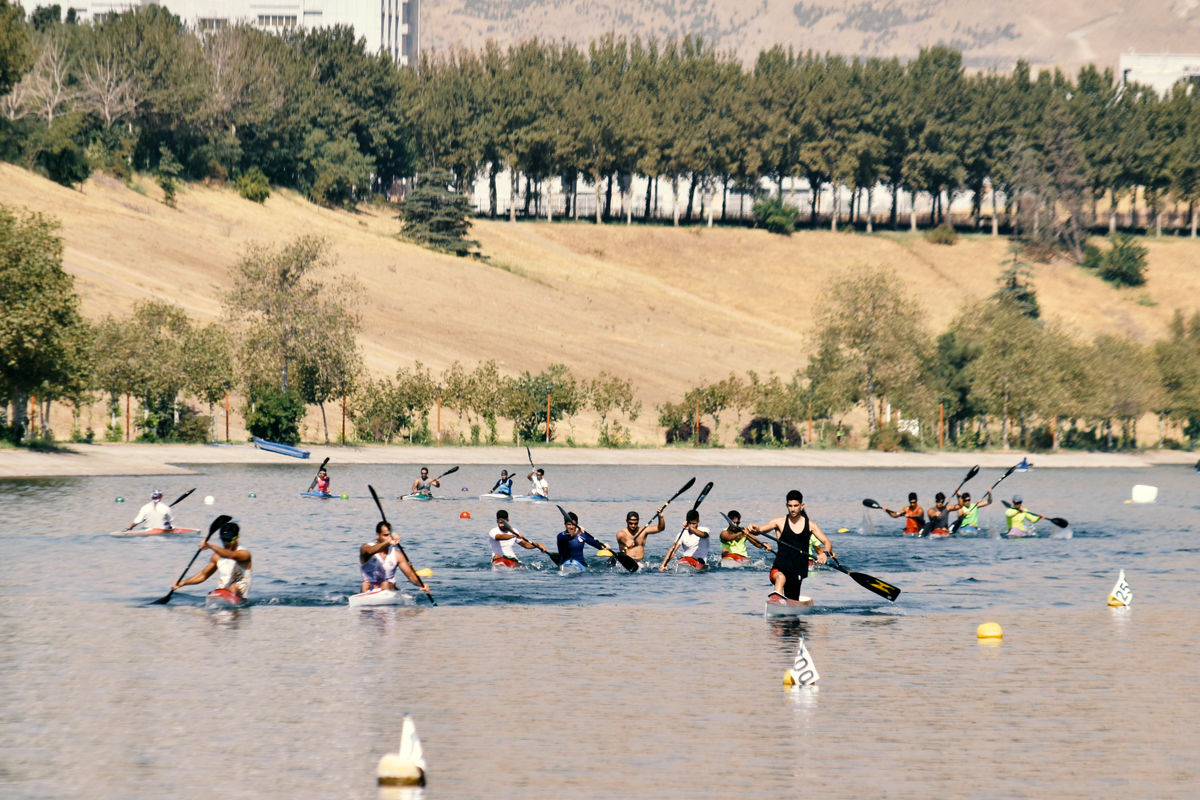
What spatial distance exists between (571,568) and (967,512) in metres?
18.5

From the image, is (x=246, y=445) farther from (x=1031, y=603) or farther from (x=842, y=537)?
(x=1031, y=603)

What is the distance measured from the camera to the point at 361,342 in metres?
111

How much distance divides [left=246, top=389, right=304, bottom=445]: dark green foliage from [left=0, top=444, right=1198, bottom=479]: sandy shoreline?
60.8 inches

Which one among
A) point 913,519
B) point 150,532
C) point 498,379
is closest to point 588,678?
point 150,532

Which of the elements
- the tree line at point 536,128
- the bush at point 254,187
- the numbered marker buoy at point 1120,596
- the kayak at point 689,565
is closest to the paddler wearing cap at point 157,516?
the kayak at point 689,565

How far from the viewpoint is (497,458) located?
84938mm

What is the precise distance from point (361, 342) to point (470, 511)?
2167 inches

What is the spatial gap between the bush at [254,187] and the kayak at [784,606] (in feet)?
428

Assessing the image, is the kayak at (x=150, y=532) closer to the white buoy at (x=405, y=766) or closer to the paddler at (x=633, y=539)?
the paddler at (x=633, y=539)

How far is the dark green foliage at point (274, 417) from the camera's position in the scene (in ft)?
274

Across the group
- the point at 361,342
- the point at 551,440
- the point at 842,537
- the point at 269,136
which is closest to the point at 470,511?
the point at 842,537

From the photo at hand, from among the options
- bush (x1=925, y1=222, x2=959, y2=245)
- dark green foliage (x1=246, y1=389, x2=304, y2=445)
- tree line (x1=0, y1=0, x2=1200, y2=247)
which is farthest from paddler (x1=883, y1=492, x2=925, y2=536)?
bush (x1=925, y1=222, x2=959, y2=245)

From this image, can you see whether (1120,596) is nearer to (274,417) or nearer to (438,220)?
(274,417)

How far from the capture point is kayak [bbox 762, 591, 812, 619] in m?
31.8
